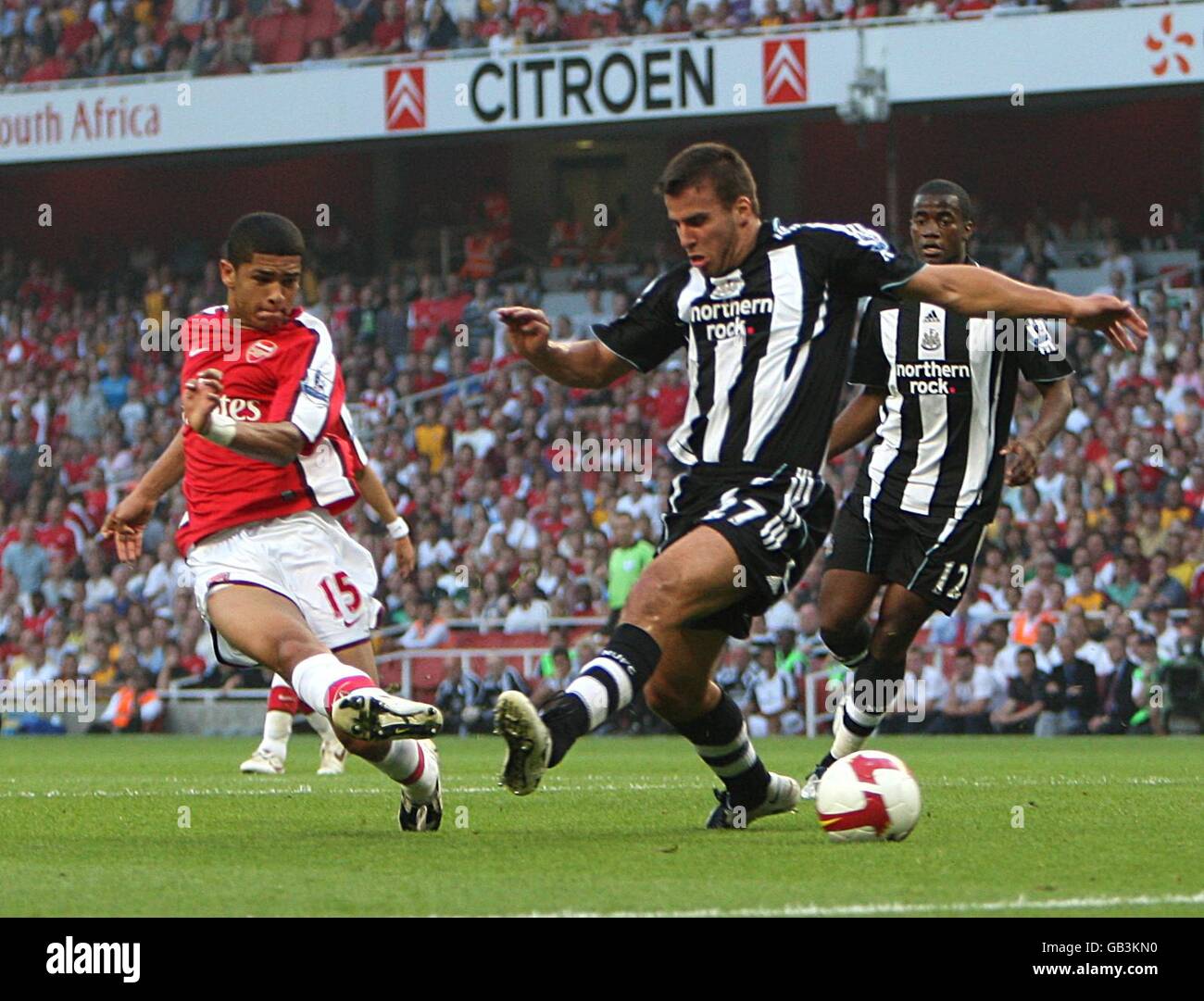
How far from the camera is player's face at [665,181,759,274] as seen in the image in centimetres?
636

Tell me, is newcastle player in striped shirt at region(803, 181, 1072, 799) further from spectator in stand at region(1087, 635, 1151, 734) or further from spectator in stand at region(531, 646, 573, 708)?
spectator in stand at region(531, 646, 573, 708)

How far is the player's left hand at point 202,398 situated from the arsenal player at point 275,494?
10.3 inches

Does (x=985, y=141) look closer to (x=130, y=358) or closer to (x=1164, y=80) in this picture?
(x=1164, y=80)

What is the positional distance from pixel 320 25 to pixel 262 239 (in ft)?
64.0

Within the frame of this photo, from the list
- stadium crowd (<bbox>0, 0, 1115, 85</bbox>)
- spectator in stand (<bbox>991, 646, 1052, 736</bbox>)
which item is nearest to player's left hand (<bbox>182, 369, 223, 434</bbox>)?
spectator in stand (<bbox>991, 646, 1052, 736</bbox>)

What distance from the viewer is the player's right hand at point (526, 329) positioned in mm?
6336

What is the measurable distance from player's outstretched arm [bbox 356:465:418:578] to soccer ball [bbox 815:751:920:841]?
3.10 m

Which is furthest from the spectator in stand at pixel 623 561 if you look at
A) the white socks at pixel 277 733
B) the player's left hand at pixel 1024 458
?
the player's left hand at pixel 1024 458

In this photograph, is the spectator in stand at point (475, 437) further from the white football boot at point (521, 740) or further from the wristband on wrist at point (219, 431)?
the white football boot at point (521, 740)

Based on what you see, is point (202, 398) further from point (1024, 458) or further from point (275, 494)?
point (1024, 458)

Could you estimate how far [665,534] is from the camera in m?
6.43
